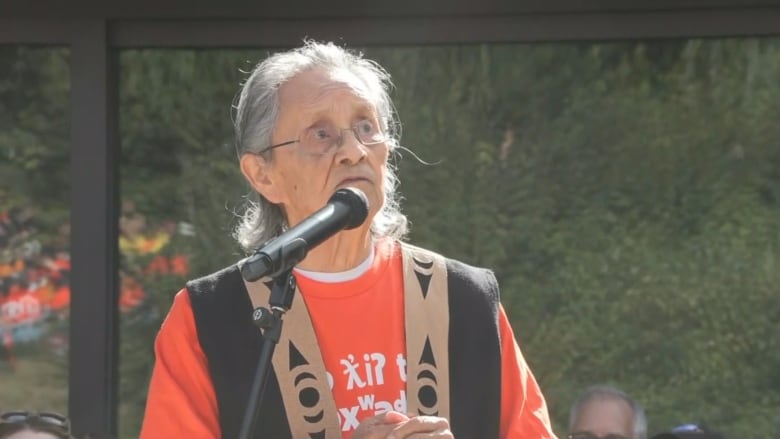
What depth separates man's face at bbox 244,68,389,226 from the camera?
9.09ft

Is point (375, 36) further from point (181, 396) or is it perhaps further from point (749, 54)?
point (181, 396)

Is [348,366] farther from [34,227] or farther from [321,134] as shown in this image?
[34,227]

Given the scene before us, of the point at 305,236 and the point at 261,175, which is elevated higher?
the point at 261,175

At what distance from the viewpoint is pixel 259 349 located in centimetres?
277

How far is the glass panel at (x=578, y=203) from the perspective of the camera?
5082 mm

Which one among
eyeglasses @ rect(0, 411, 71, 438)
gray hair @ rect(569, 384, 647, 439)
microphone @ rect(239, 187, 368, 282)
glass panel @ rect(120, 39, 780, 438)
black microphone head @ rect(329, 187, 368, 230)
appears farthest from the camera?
glass panel @ rect(120, 39, 780, 438)

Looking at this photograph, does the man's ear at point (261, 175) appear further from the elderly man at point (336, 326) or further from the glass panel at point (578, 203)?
the glass panel at point (578, 203)

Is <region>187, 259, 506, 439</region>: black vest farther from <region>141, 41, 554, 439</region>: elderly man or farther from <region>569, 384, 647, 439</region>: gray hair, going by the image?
<region>569, 384, 647, 439</region>: gray hair

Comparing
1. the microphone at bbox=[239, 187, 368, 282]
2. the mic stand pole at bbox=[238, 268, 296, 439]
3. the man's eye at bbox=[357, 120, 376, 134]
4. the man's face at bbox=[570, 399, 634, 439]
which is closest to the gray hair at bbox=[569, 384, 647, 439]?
the man's face at bbox=[570, 399, 634, 439]

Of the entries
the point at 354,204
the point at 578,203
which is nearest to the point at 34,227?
the point at 578,203

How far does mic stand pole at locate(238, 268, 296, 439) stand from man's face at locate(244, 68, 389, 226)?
0.42 meters

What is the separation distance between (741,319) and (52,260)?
7.74ft

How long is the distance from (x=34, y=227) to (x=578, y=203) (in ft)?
6.15

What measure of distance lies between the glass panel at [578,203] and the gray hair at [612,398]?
25 cm
